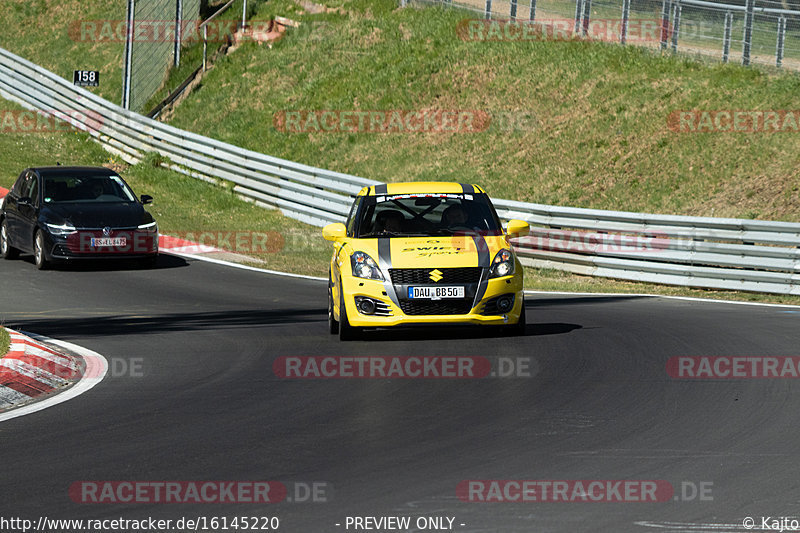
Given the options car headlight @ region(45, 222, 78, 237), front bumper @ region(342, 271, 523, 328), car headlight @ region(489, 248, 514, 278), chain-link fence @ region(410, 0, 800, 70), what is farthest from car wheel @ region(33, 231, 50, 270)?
chain-link fence @ region(410, 0, 800, 70)

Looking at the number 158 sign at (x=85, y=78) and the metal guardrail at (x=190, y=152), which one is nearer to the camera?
the metal guardrail at (x=190, y=152)

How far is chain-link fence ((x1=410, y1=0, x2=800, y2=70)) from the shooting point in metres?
25.6

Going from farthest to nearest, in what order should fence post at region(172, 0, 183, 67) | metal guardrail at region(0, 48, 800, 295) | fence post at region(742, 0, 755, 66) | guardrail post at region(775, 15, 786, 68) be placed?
fence post at region(172, 0, 183, 67) < fence post at region(742, 0, 755, 66) < guardrail post at region(775, 15, 786, 68) < metal guardrail at region(0, 48, 800, 295)

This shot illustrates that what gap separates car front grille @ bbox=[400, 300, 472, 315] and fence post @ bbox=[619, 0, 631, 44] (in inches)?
743

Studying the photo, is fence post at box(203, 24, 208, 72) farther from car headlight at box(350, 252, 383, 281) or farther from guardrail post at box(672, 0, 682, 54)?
car headlight at box(350, 252, 383, 281)

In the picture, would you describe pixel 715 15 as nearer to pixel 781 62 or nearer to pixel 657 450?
pixel 781 62

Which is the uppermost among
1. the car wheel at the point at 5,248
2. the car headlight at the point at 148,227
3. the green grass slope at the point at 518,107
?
the green grass slope at the point at 518,107

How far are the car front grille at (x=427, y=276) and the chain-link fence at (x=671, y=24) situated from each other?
615 inches

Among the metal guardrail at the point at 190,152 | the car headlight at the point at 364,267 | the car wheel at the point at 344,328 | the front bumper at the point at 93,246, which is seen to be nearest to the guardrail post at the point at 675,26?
the metal guardrail at the point at 190,152

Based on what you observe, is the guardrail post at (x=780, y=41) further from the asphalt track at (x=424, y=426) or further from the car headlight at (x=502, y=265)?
the car headlight at (x=502, y=265)

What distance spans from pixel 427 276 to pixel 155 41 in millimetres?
31585

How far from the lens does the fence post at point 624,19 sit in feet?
95.5

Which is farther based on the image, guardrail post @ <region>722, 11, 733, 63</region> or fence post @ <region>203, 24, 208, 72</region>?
fence post @ <region>203, 24, 208, 72</region>

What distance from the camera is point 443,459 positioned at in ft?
23.5
